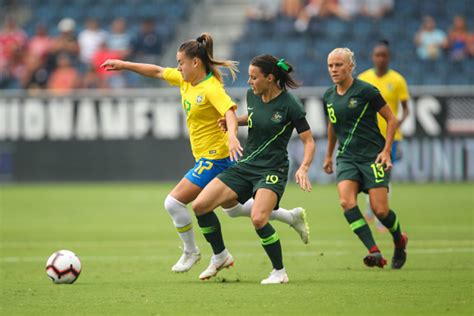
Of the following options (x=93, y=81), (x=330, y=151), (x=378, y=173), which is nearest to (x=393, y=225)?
(x=378, y=173)

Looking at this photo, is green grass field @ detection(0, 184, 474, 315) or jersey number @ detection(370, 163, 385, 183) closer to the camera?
green grass field @ detection(0, 184, 474, 315)

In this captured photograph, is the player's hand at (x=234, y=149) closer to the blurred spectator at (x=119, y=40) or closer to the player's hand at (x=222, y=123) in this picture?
the player's hand at (x=222, y=123)

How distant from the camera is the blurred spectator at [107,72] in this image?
25.1 meters

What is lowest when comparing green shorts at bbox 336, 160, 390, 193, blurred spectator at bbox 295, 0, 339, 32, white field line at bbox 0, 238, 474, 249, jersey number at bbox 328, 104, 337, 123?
white field line at bbox 0, 238, 474, 249

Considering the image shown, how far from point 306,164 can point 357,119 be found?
159cm

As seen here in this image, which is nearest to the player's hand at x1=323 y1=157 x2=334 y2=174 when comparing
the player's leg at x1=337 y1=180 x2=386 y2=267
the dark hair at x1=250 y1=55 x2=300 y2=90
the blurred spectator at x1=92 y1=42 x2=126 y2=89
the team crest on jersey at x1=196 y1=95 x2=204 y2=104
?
the player's leg at x1=337 y1=180 x2=386 y2=267

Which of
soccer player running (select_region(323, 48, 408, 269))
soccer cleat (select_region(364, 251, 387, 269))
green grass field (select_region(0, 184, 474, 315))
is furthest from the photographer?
soccer player running (select_region(323, 48, 408, 269))

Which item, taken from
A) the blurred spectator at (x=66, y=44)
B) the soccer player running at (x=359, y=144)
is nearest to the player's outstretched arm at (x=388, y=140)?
the soccer player running at (x=359, y=144)

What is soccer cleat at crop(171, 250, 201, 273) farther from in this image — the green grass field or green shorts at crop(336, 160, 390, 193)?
green shorts at crop(336, 160, 390, 193)

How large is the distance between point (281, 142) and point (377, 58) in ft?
15.4

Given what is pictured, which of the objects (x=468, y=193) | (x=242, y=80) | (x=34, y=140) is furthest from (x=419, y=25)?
(x=34, y=140)

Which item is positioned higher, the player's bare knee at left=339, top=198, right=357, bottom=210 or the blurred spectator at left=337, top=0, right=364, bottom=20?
the blurred spectator at left=337, top=0, right=364, bottom=20

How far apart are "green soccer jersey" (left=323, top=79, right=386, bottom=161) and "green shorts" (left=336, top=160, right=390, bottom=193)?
8 centimetres

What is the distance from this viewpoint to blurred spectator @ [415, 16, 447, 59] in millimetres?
24469
